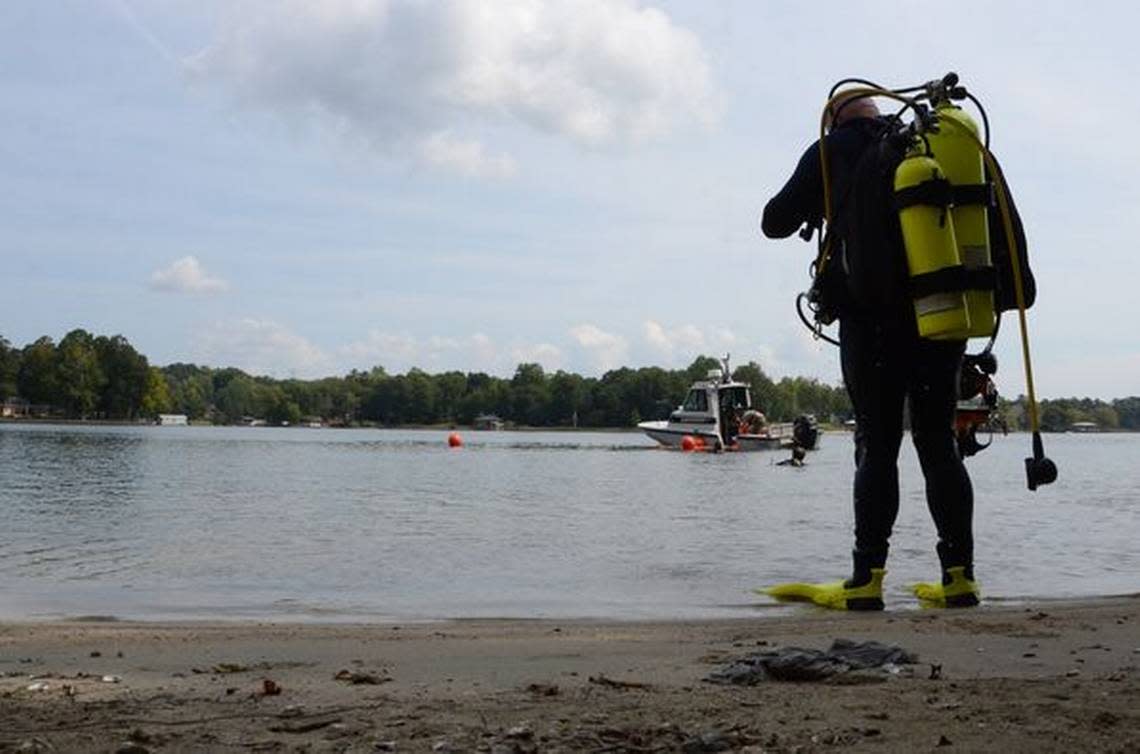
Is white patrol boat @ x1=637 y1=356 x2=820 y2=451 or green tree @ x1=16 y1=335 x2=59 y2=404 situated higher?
green tree @ x1=16 y1=335 x2=59 y2=404

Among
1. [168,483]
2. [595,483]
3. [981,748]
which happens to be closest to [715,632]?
[981,748]

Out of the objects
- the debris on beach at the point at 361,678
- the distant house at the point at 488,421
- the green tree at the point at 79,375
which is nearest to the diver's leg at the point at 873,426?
the debris on beach at the point at 361,678

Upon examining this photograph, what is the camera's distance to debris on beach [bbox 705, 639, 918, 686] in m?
3.47

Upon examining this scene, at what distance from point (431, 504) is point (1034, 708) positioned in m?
14.1

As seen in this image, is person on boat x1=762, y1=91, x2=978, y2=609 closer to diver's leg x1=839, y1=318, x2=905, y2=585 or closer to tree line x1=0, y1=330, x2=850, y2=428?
diver's leg x1=839, y1=318, x2=905, y2=585

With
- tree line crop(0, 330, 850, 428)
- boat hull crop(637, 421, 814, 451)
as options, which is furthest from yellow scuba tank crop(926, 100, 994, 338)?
tree line crop(0, 330, 850, 428)

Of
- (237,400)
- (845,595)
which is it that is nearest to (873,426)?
(845,595)

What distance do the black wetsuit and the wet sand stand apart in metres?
0.69

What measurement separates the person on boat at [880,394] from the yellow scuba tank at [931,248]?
35 centimetres

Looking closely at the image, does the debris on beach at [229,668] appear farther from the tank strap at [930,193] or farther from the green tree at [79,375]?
the green tree at [79,375]

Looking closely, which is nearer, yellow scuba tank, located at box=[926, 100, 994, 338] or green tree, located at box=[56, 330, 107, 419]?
yellow scuba tank, located at box=[926, 100, 994, 338]

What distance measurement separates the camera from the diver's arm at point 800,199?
579 centimetres

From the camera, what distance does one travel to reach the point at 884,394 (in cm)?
565

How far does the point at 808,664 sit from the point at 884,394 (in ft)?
7.83
